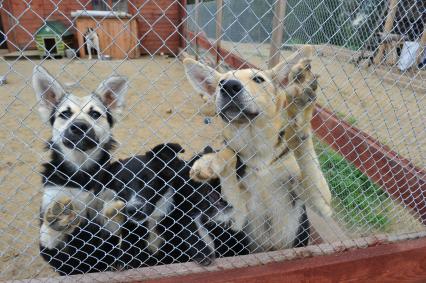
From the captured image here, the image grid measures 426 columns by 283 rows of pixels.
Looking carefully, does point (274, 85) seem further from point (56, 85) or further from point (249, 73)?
point (56, 85)

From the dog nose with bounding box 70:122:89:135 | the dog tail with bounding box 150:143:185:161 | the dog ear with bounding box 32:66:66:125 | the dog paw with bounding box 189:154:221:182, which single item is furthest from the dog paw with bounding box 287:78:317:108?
the dog ear with bounding box 32:66:66:125

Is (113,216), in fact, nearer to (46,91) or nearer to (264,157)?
(46,91)

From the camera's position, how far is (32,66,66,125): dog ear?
209cm

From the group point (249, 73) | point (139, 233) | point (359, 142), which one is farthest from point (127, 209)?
point (359, 142)

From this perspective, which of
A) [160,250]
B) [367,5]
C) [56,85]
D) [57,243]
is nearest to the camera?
[57,243]

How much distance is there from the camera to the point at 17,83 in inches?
325

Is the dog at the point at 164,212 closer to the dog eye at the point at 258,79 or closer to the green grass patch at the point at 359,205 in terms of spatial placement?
the dog eye at the point at 258,79

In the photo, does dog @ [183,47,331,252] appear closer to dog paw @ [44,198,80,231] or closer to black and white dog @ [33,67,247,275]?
black and white dog @ [33,67,247,275]

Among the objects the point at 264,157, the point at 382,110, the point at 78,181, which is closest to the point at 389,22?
the point at 382,110

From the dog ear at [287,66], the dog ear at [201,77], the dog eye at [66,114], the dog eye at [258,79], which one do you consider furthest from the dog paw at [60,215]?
the dog ear at [287,66]

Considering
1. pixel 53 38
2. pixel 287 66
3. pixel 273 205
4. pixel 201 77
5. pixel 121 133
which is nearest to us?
pixel 287 66

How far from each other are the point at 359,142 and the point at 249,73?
1036 mm

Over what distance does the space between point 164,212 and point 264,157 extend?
0.86 metres

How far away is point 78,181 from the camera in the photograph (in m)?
2.41
